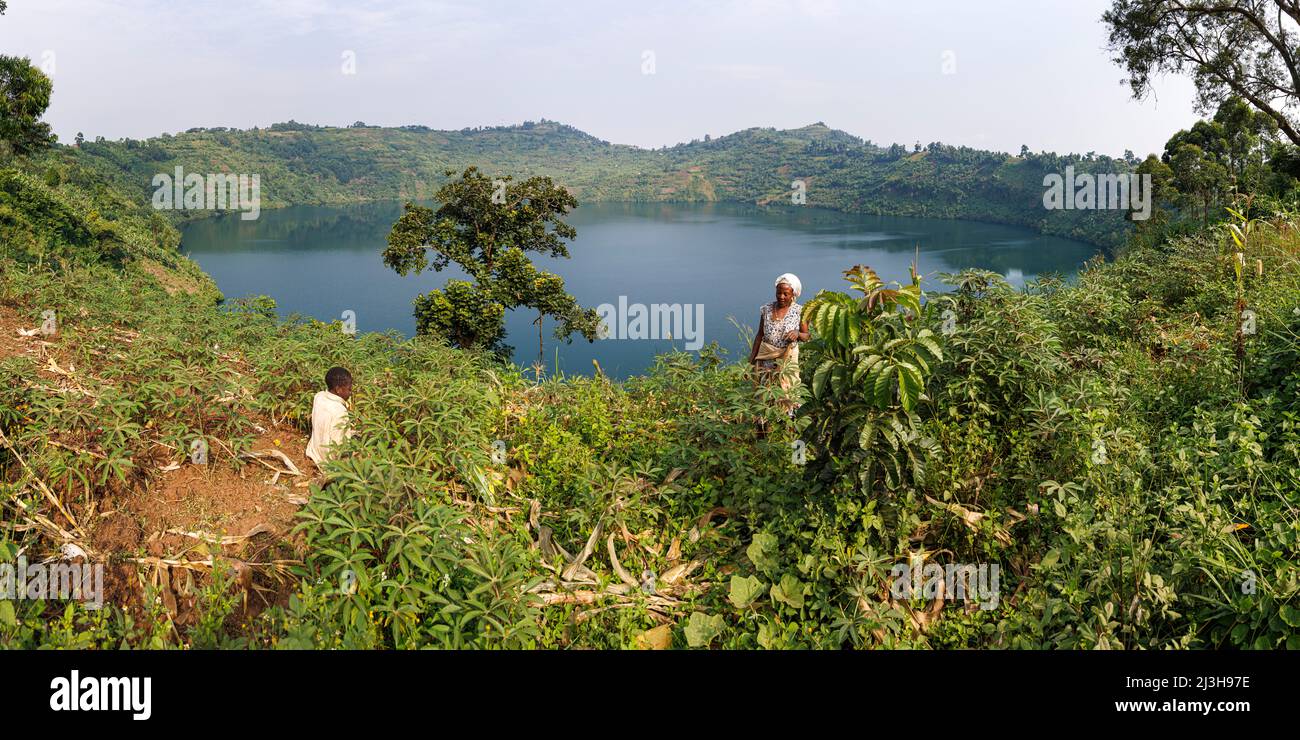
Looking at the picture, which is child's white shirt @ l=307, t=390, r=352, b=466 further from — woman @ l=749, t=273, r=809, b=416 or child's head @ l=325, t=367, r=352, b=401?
woman @ l=749, t=273, r=809, b=416

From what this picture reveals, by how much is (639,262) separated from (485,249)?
4703cm

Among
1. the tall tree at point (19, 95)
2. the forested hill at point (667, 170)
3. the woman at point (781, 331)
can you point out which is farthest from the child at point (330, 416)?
the forested hill at point (667, 170)

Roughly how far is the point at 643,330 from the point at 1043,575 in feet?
121

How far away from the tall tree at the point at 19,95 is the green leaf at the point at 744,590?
22477 millimetres

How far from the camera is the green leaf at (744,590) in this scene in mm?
3277

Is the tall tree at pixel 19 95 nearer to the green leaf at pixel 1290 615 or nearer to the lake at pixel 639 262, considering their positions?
the lake at pixel 639 262

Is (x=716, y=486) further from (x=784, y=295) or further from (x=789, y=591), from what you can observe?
(x=784, y=295)

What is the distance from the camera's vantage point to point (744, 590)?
3314 mm

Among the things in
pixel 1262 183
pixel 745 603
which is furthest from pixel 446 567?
pixel 1262 183

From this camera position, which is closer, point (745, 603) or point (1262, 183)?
point (745, 603)

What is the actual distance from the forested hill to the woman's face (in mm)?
61895

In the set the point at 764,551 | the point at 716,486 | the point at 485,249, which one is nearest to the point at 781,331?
the point at 716,486

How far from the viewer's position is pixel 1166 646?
2.60m
